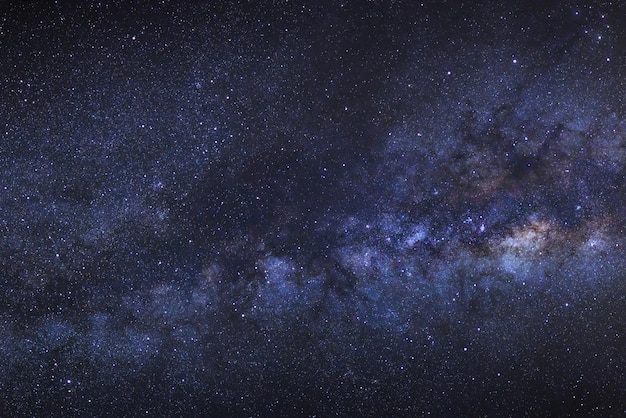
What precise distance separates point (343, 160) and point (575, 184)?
70.1 inches

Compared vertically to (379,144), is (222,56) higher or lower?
higher

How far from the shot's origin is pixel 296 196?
4.08 m

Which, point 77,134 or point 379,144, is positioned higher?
point 77,134

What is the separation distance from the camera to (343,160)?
13.3ft

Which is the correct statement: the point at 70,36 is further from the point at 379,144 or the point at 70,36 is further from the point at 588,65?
the point at 588,65

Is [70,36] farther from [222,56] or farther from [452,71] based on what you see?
[452,71]

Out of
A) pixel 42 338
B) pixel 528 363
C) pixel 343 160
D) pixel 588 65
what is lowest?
pixel 528 363

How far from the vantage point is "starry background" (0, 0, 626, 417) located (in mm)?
3898

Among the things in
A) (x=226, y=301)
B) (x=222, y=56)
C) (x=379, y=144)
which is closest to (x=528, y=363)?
(x=379, y=144)

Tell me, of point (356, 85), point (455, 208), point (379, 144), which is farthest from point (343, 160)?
point (455, 208)

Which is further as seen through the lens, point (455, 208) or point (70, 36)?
point (455, 208)

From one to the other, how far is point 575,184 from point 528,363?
1.48m

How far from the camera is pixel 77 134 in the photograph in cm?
391

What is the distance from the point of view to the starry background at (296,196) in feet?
12.8
